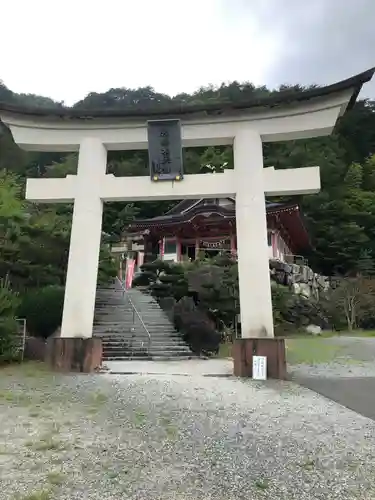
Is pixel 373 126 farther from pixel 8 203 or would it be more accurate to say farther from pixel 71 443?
pixel 71 443

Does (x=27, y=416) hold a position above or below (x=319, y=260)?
below

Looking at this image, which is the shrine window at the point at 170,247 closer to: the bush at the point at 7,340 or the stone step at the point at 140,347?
the stone step at the point at 140,347

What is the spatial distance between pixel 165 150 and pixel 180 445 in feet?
20.9

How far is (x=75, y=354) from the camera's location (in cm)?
834

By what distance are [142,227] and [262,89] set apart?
98.7 feet

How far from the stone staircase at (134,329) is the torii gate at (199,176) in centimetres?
419

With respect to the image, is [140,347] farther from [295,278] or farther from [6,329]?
[295,278]

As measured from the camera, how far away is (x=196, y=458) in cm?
365

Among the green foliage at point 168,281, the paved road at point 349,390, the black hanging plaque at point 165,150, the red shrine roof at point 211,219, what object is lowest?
the paved road at point 349,390

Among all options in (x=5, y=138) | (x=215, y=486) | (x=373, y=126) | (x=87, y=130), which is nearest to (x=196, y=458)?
(x=215, y=486)

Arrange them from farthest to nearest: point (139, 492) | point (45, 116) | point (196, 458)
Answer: point (45, 116) < point (196, 458) < point (139, 492)

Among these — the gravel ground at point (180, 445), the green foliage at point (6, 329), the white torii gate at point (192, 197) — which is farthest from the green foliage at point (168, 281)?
the gravel ground at point (180, 445)

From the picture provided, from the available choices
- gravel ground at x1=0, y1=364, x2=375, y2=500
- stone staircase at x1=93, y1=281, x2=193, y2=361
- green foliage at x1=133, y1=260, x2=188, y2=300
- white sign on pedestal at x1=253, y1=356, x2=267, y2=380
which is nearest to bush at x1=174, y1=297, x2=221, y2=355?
stone staircase at x1=93, y1=281, x2=193, y2=361

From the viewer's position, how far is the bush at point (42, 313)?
1288 centimetres
